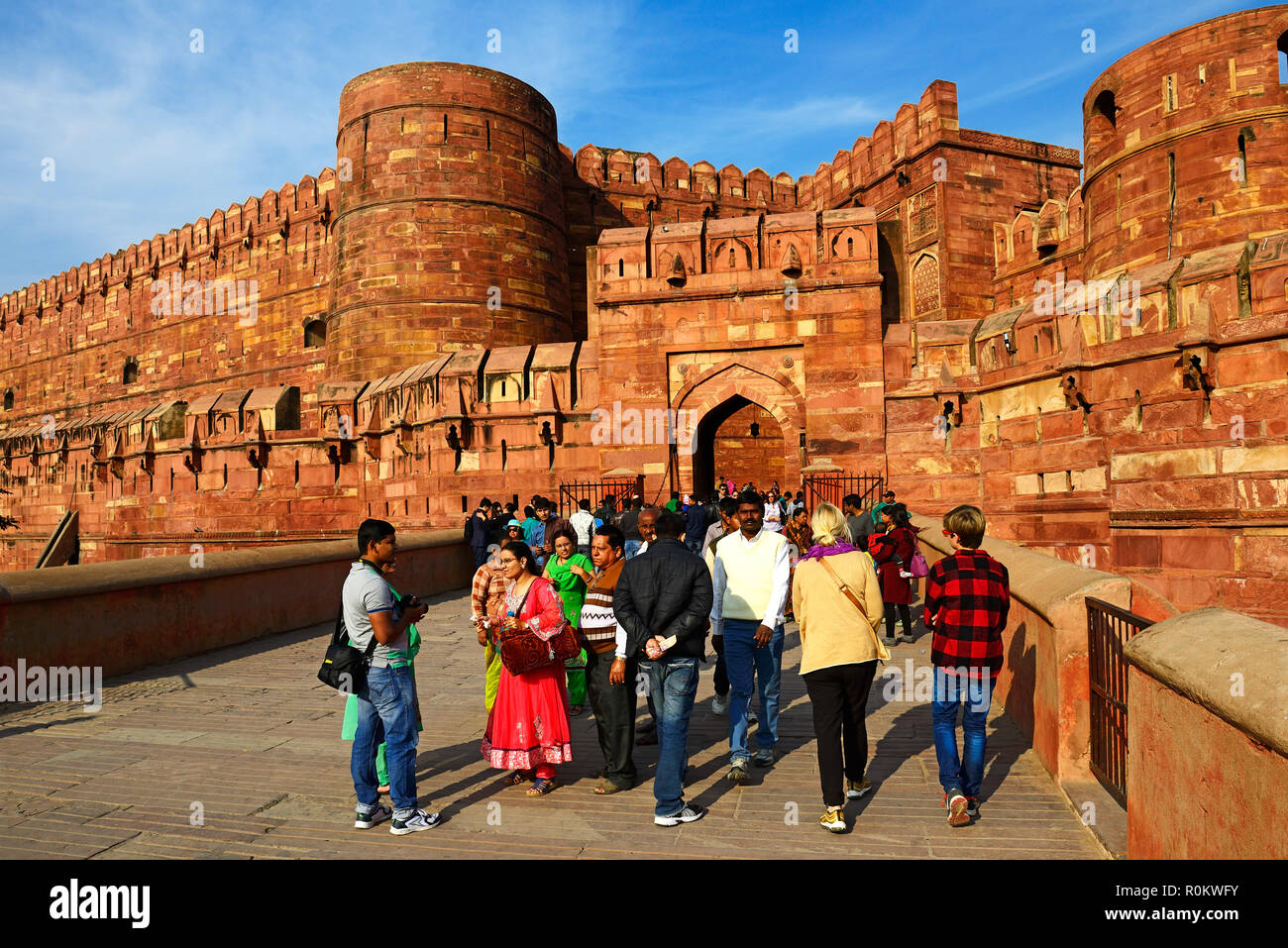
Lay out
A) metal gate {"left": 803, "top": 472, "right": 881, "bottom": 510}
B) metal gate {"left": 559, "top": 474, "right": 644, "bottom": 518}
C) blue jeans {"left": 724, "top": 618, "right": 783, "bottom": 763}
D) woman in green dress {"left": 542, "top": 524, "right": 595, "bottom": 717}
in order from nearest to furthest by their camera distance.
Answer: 1. blue jeans {"left": 724, "top": 618, "right": 783, "bottom": 763}
2. woman in green dress {"left": 542, "top": 524, "right": 595, "bottom": 717}
3. metal gate {"left": 803, "top": 472, "right": 881, "bottom": 510}
4. metal gate {"left": 559, "top": 474, "right": 644, "bottom": 518}

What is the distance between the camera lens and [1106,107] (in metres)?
13.4

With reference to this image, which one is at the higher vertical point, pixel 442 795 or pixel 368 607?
pixel 368 607

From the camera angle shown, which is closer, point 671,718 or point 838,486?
point 671,718

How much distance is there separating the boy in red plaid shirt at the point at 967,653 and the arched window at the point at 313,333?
28.1 m

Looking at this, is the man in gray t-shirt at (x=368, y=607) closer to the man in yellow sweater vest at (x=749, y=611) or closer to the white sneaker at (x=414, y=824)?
the white sneaker at (x=414, y=824)

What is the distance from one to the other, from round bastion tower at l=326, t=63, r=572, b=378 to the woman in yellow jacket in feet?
60.9

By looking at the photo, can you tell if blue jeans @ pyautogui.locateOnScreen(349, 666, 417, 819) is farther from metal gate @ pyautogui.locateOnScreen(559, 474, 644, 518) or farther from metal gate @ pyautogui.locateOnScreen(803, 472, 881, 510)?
metal gate @ pyautogui.locateOnScreen(803, 472, 881, 510)

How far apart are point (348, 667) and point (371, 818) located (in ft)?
2.19

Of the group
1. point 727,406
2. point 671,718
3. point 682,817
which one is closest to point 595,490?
point 727,406

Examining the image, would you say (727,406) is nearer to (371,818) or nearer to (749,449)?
(749,449)

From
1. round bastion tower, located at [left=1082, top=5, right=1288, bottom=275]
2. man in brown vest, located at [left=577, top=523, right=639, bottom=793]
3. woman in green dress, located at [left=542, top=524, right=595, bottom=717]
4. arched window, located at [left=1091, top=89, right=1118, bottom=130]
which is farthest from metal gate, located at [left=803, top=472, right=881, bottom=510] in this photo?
man in brown vest, located at [left=577, top=523, right=639, bottom=793]

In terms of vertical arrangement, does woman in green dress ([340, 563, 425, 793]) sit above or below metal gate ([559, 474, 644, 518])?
below

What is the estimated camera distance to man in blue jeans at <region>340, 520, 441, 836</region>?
372 centimetres
